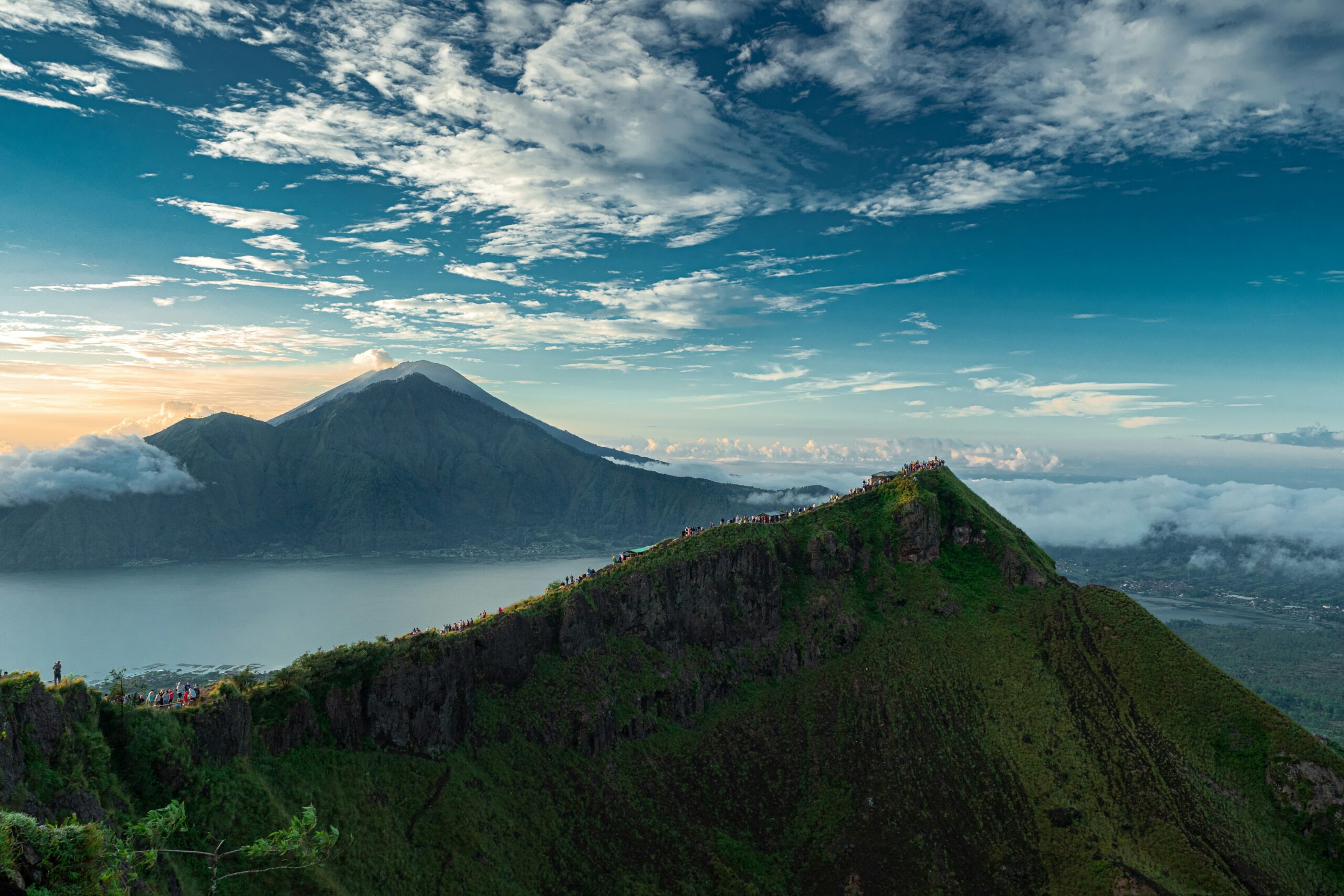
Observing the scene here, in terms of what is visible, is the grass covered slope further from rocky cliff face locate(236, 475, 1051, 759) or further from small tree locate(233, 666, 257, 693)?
small tree locate(233, 666, 257, 693)

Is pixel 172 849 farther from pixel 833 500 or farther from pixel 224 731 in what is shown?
pixel 833 500

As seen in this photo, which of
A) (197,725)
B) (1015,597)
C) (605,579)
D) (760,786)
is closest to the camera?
(197,725)

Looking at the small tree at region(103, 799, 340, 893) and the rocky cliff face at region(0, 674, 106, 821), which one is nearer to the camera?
the small tree at region(103, 799, 340, 893)

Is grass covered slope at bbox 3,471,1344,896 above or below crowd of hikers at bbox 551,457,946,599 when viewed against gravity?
below

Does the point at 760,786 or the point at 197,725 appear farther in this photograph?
the point at 760,786

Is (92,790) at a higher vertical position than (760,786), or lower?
higher

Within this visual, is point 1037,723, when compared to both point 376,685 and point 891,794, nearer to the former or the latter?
point 891,794

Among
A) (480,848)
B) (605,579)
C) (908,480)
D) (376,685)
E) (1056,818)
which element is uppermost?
(908,480)

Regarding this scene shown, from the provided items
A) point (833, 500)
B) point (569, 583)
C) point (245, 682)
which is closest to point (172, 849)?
point (245, 682)

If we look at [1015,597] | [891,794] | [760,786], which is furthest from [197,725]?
[1015,597]

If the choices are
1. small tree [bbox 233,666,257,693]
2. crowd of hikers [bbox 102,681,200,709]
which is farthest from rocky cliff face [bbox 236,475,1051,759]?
crowd of hikers [bbox 102,681,200,709]
